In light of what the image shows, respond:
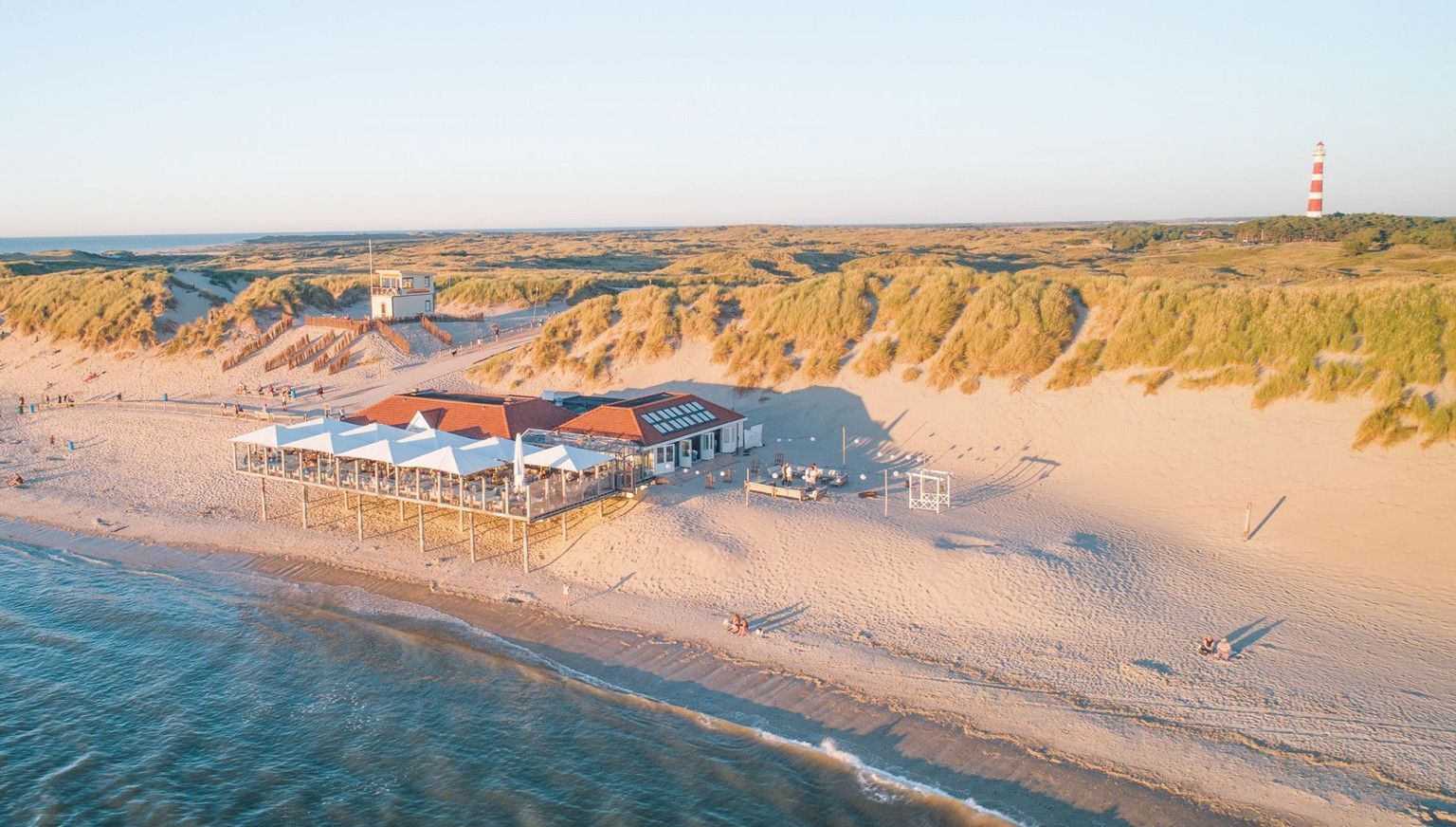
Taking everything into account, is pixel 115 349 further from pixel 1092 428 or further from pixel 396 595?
pixel 1092 428

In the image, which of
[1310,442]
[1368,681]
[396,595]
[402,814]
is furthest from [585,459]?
[1310,442]

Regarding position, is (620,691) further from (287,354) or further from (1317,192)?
(1317,192)

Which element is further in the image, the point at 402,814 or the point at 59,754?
the point at 59,754

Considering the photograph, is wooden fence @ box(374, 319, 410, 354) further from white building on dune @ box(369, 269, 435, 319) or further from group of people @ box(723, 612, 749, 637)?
group of people @ box(723, 612, 749, 637)

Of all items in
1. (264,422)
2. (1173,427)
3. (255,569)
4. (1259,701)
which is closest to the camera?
(1259,701)

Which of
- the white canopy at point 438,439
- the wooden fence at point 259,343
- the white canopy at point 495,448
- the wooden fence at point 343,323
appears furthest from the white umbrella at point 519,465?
the wooden fence at point 259,343

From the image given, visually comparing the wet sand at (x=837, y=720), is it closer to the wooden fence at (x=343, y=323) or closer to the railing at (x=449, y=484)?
the railing at (x=449, y=484)

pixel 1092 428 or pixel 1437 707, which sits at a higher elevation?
pixel 1092 428
